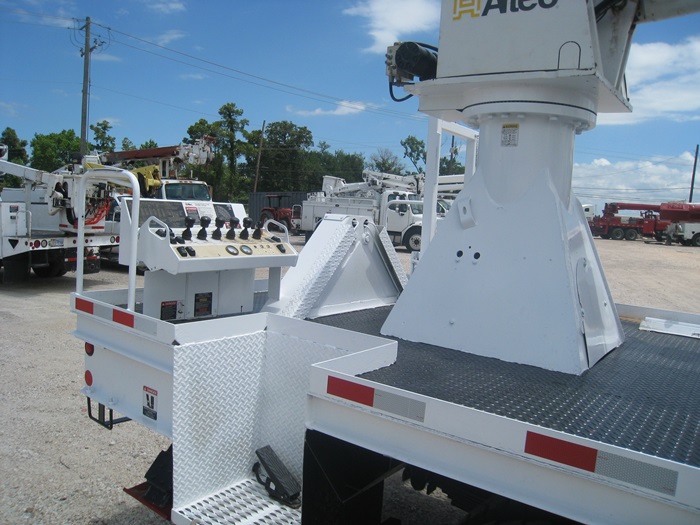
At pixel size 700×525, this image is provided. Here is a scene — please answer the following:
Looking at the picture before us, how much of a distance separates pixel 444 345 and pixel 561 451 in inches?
65.6

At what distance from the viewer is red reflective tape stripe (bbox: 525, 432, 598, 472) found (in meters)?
1.70

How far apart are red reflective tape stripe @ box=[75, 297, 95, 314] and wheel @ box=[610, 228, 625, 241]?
133ft

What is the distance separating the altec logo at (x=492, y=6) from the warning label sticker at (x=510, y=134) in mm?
637

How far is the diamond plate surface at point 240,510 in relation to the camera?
→ 9.04 ft

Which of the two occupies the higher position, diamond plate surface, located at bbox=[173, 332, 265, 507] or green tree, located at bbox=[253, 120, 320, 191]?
green tree, located at bbox=[253, 120, 320, 191]

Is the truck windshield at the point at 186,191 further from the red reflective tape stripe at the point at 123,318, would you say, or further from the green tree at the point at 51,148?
the green tree at the point at 51,148

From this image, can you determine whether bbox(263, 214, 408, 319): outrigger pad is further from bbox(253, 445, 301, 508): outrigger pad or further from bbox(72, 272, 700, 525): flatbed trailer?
bbox(253, 445, 301, 508): outrigger pad

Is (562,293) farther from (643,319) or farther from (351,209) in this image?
(351,209)

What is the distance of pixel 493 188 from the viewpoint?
3.52m

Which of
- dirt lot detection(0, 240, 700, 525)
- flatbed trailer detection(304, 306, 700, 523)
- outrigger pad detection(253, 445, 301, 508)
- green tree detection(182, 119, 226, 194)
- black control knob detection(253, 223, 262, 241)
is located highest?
green tree detection(182, 119, 226, 194)

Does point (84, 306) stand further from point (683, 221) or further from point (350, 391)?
point (683, 221)

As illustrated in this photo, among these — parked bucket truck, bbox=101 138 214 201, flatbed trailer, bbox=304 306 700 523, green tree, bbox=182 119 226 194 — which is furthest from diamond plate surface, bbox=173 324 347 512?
green tree, bbox=182 119 226 194

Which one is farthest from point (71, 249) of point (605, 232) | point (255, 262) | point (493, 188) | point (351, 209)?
point (605, 232)

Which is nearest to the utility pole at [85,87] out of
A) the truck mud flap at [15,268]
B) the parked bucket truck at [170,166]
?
the parked bucket truck at [170,166]
